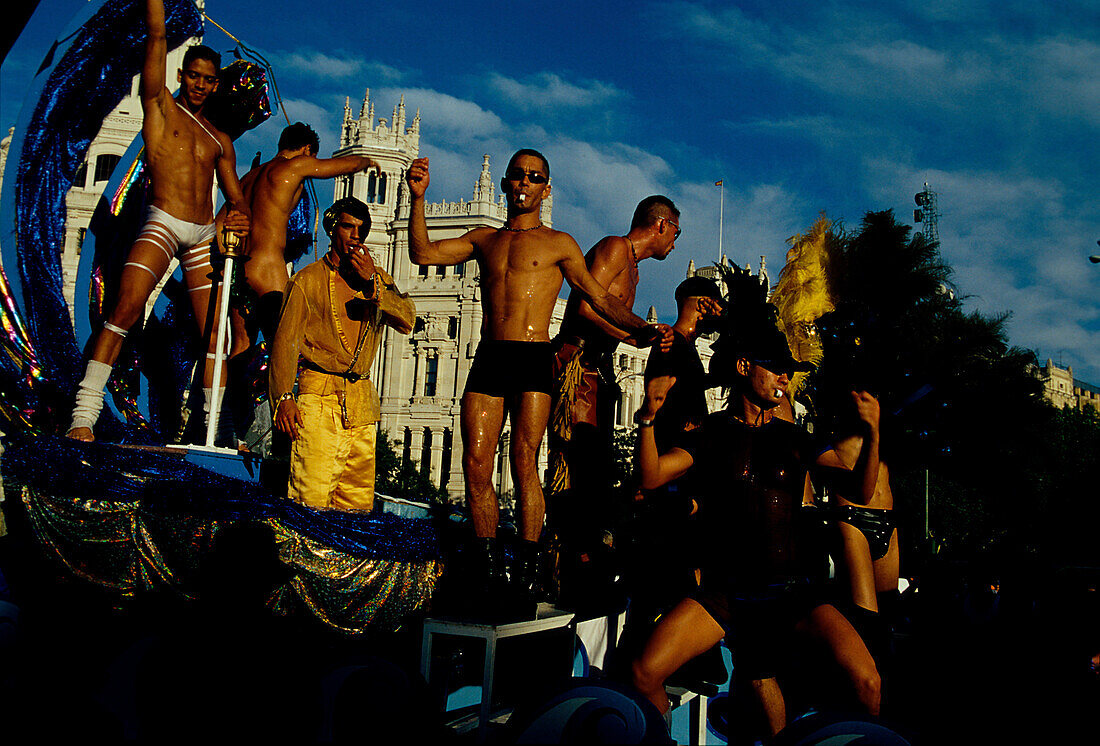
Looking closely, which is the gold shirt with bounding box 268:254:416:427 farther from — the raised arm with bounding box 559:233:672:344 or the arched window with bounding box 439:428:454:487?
the arched window with bounding box 439:428:454:487

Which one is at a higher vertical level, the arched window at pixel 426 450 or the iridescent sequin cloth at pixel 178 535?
the arched window at pixel 426 450

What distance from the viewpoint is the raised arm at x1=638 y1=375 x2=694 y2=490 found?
347 cm

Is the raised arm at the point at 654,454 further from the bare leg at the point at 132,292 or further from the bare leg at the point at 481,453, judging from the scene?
the bare leg at the point at 132,292

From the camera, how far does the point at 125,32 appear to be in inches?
233

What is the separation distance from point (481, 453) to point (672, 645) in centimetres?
136

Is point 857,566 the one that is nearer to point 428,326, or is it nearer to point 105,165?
point 105,165

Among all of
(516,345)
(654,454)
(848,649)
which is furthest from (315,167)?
(848,649)

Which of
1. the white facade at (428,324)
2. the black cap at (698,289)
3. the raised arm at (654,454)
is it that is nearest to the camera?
the raised arm at (654,454)

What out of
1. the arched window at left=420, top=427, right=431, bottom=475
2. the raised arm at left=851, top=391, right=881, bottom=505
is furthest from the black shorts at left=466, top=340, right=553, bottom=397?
the arched window at left=420, top=427, right=431, bottom=475

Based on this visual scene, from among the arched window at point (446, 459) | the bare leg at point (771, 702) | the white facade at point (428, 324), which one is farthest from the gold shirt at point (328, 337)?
the arched window at point (446, 459)

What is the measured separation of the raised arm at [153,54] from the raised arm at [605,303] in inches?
120

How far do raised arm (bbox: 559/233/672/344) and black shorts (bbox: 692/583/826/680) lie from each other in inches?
47.0

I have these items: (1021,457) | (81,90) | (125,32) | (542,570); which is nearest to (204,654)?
(542,570)

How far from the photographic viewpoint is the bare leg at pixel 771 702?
139 inches
